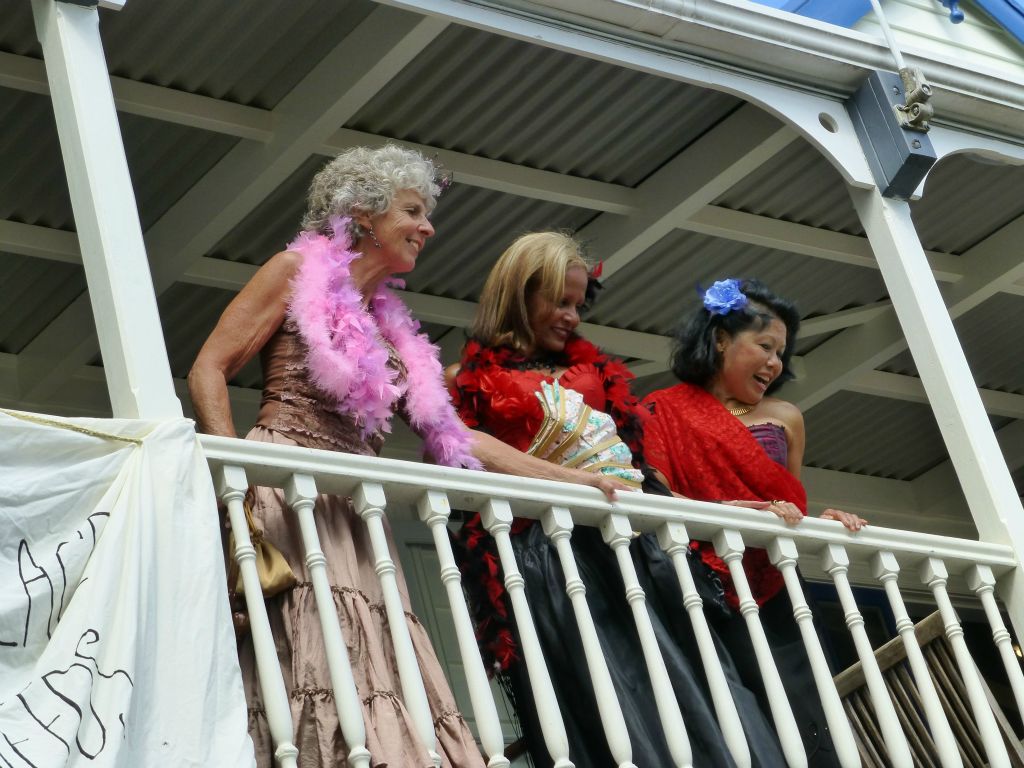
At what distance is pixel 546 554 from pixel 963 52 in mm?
3495

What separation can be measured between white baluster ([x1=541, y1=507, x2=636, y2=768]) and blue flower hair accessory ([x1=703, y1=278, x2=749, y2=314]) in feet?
4.31

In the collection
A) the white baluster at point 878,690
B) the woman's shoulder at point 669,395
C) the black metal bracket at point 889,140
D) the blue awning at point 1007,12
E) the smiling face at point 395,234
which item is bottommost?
the white baluster at point 878,690

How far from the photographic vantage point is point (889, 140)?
5910 millimetres

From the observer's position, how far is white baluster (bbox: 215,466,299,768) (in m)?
3.79

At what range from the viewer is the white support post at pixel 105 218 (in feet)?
13.5

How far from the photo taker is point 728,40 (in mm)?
5719

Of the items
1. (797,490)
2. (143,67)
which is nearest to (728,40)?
(797,490)

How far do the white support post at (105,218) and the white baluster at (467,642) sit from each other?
66cm

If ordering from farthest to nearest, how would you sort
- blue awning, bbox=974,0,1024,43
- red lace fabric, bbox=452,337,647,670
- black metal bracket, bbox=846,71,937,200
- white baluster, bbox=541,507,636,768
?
blue awning, bbox=974,0,1024,43 < black metal bracket, bbox=846,71,937,200 < red lace fabric, bbox=452,337,647,670 < white baluster, bbox=541,507,636,768

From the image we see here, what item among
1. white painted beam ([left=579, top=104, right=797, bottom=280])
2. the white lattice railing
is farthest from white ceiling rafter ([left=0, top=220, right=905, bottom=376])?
the white lattice railing

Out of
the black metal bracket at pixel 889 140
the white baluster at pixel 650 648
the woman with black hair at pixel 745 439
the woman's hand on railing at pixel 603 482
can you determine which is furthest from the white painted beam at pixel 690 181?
the white baluster at pixel 650 648

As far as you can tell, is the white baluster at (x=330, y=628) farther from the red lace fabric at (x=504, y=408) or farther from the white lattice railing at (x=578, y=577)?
the red lace fabric at (x=504, y=408)

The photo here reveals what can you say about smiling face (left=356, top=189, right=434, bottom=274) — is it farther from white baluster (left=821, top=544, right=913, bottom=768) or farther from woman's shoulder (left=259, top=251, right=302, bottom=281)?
white baluster (left=821, top=544, right=913, bottom=768)

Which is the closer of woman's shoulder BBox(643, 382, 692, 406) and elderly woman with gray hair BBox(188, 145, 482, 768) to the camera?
elderly woman with gray hair BBox(188, 145, 482, 768)
